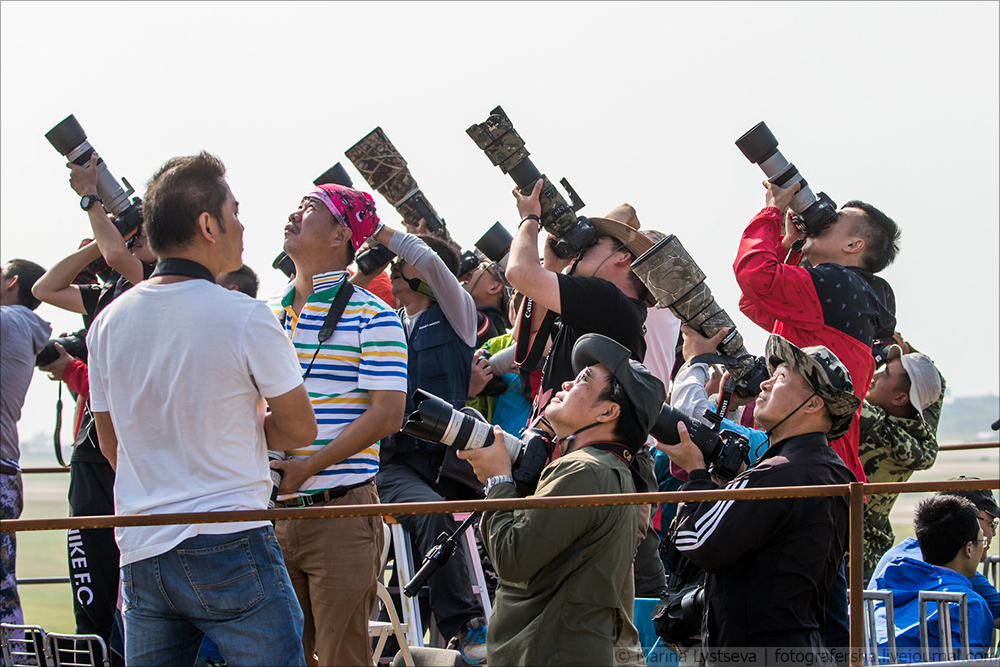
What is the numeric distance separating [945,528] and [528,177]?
2.26 m

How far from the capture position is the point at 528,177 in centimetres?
386

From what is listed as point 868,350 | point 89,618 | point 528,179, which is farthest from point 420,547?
point 868,350

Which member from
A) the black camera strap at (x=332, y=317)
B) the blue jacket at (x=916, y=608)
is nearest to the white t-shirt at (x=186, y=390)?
the black camera strap at (x=332, y=317)

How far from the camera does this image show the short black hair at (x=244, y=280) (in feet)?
15.5

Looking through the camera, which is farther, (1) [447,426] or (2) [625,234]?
(2) [625,234]

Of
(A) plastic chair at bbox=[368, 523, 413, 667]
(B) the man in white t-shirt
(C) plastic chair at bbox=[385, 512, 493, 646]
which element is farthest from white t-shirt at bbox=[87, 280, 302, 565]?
(C) plastic chair at bbox=[385, 512, 493, 646]

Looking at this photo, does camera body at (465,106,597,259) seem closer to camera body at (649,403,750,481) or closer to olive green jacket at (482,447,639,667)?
camera body at (649,403,750,481)

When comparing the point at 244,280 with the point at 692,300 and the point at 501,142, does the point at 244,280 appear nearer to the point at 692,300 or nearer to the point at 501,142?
the point at 501,142

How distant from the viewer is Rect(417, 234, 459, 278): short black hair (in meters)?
4.79

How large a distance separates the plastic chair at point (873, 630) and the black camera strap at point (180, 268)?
Result: 2421 millimetres

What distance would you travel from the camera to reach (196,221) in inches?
89.4

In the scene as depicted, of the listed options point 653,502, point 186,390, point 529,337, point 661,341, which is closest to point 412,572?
point 529,337

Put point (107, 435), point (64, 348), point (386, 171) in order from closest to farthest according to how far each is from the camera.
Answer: point (107, 435) → point (64, 348) → point (386, 171)

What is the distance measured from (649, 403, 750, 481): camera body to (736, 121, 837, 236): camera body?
1042mm
